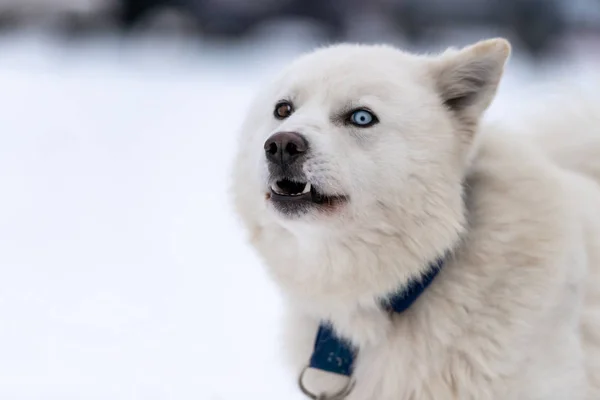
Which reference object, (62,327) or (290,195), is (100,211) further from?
(290,195)

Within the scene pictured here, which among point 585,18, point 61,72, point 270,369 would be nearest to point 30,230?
point 270,369

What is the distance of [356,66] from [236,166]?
1.74 feet

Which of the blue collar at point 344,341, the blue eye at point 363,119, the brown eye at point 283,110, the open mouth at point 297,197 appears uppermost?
the blue eye at point 363,119

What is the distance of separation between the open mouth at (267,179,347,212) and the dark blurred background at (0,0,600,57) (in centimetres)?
605

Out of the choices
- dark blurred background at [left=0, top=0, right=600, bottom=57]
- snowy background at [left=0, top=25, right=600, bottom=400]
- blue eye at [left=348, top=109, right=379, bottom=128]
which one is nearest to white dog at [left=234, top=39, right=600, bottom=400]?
blue eye at [left=348, top=109, right=379, bottom=128]

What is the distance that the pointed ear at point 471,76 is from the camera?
2.16m

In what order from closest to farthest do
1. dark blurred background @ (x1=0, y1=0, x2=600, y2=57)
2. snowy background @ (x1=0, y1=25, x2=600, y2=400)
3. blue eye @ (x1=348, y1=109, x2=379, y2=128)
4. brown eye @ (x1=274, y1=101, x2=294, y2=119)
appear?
blue eye @ (x1=348, y1=109, x2=379, y2=128) < brown eye @ (x1=274, y1=101, x2=294, y2=119) < snowy background @ (x1=0, y1=25, x2=600, y2=400) < dark blurred background @ (x1=0, y1=0, x2=600, y2=57)

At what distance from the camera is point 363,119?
2209 millimetres

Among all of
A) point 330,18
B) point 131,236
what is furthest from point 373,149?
point 330,18

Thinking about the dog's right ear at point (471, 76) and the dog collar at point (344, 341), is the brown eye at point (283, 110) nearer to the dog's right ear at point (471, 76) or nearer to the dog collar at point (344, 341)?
the dog's right ear at point (471, 76)

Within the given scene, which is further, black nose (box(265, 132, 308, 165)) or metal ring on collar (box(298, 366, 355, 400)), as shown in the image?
metal ring on collar (box(298, 366, 355, 400))

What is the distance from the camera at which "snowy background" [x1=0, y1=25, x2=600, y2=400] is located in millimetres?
2932

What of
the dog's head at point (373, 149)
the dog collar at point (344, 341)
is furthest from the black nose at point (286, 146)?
the dog collar at point (344, 341)

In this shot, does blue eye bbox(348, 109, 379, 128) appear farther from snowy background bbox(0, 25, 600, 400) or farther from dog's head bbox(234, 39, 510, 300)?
snowy background bbox(0, 25, 600, 400)
